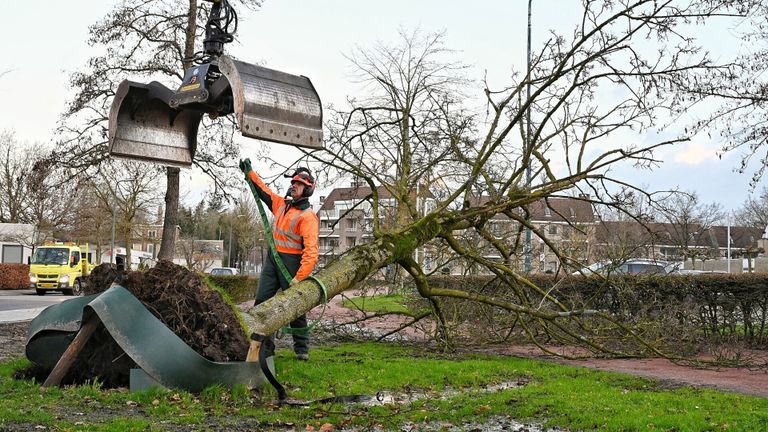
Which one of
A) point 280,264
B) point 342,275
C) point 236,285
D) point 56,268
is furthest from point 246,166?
point 56,268

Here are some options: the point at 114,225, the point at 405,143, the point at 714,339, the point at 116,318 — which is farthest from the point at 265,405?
the point at 114,225

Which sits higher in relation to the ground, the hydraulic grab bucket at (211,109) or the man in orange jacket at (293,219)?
the hydraulic grab bucket at (211,109)

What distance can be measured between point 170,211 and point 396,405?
1223cm

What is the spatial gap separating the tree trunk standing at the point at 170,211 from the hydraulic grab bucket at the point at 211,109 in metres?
10.00

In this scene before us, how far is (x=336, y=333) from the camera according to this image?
12.6 metres

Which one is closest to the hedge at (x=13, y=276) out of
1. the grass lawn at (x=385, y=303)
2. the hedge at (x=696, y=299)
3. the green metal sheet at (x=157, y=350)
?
the grass lawn at (x=385, y=303)

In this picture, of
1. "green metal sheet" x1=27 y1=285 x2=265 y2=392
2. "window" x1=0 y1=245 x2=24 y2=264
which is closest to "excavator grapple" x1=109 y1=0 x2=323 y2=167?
"green metal sheet" x1=27 y1=285 x2=265 y2=392

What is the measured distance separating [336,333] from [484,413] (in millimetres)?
6476

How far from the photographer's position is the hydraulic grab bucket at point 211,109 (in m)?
5.73

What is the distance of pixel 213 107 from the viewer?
661cm

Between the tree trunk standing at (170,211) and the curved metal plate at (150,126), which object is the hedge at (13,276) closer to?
the tree trunk standing at (170,211)

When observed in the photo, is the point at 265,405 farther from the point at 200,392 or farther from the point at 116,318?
the point at 116,318

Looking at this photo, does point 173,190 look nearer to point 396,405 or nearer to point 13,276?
point 396,405

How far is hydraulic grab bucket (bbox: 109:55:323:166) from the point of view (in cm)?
573
